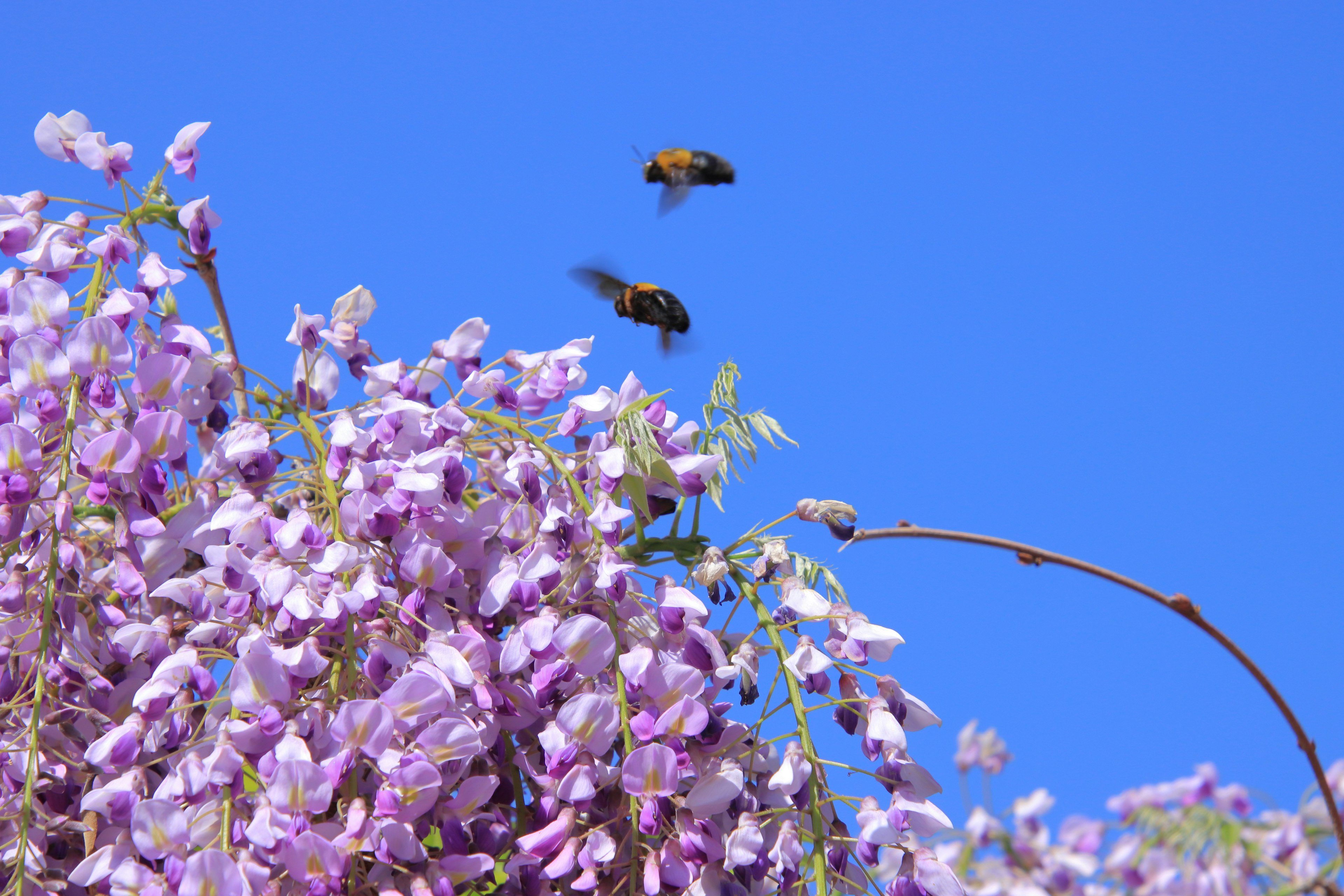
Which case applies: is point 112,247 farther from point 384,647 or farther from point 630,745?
point 630,745

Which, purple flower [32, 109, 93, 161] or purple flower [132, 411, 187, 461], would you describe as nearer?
purple flower [132, 411, 187, 461]

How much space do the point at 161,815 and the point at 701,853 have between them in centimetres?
61

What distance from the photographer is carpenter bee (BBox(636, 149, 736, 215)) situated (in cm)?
303

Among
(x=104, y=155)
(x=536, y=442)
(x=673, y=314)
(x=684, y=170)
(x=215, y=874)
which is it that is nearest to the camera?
(x=215, y=874)

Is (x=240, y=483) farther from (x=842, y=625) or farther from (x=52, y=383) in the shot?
(x=842, y=625)

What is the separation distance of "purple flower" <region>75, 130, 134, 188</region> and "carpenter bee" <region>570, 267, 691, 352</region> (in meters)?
0.98

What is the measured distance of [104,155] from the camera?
173 cm

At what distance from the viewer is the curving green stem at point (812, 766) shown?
1.37m

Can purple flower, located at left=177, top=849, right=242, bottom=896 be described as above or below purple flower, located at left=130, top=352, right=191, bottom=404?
below

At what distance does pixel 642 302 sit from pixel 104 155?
1023mm

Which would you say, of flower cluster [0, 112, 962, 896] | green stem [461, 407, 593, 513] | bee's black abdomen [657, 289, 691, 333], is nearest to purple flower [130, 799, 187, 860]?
flower cluster [0, 112, 962, 896]

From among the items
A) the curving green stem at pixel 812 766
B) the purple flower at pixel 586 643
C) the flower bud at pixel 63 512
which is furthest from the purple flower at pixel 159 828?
the curving green stem at pixel 812 766

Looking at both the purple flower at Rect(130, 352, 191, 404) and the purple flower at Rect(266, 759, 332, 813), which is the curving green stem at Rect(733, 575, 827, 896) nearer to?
the purple flower at Rect(266, 759, 332, 813)

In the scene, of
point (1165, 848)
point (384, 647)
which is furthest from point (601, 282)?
point (1165, 848)
